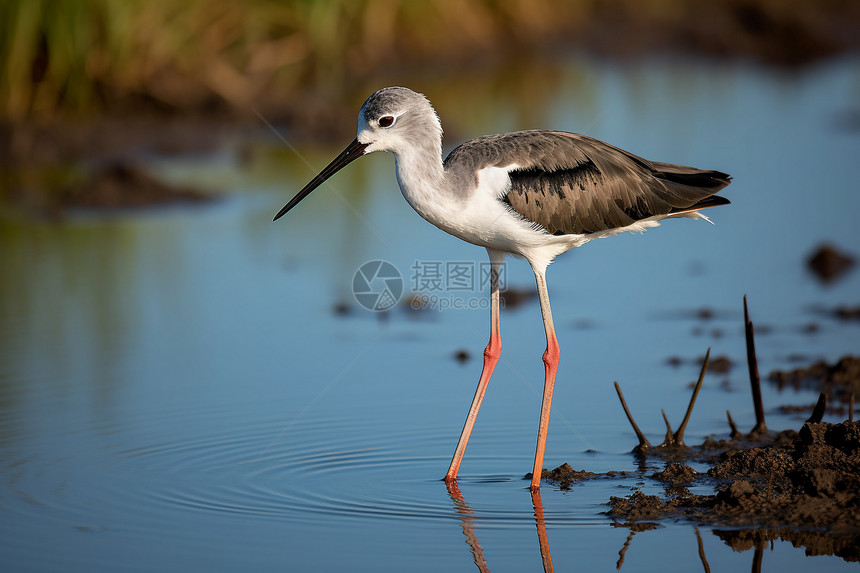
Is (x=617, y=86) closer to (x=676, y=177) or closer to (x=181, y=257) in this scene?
(x=181, y=257)

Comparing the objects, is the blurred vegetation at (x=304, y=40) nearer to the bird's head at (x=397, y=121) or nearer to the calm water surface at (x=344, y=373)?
the calm water surface at (x=344, y=373)

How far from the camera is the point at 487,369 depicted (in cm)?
754

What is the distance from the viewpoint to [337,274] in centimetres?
1077

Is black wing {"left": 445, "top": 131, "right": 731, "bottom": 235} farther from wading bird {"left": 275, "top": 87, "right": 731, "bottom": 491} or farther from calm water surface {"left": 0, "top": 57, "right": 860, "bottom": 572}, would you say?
calm water surface {"left": 0, "top": 57, "right": 860, "bottom": 572}

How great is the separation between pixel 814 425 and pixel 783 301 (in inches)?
147

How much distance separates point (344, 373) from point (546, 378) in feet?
5.58

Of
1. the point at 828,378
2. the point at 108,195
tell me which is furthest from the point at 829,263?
the point at 108,195

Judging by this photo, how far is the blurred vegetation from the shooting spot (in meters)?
14.8

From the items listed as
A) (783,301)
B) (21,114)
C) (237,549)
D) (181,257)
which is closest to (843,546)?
(237,549)

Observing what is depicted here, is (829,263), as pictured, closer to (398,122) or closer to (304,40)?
(398,122)

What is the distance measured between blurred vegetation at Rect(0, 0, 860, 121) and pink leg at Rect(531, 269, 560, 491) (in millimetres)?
8965

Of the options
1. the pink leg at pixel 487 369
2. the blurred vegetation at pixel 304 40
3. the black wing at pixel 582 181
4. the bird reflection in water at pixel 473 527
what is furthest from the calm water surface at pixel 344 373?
the blurred vegetation at pixel 304 40

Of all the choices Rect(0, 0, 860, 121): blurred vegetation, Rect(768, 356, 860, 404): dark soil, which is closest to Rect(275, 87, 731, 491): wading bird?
Rect(768, 356, 860, 404): dark soil

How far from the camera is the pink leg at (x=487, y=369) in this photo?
6.74 meters
